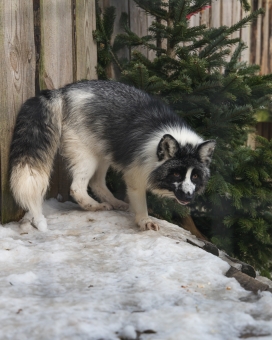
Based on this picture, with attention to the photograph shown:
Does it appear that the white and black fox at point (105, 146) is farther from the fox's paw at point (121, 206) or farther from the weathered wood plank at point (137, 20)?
the weathered wood plank at point (137, 20)

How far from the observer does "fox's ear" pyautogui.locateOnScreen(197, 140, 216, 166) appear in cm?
358

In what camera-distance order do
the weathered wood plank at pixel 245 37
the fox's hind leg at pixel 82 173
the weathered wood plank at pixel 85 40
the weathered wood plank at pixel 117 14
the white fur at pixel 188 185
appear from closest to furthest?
the white fur at pixel 188 185
the fox's hind leg at pixel 82 173
the weathered wood plank at pixel 85 40
the weathered wood plank at pixel 117 14
the weathered wood plank at pixel 245 37

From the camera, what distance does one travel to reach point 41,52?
12.9ft

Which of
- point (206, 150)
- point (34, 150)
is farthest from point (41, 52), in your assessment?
point (206, 150)

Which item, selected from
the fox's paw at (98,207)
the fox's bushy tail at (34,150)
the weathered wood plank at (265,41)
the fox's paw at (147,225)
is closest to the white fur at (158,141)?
the fox's paw at (147,225)

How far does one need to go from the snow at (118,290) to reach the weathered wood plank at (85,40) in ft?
5.52

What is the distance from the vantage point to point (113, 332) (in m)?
1.95

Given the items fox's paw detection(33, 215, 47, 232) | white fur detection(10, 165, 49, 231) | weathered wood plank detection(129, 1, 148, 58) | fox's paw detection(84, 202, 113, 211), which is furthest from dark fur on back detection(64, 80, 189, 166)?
weathered wood plank detection(129, 1, 148, 58)

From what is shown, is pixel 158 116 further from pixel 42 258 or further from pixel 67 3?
pixel 42 258

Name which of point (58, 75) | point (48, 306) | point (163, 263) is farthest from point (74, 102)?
point (48, 306)

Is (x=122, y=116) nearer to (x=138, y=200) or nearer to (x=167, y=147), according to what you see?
(x=167, y=147)

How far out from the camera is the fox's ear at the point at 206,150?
3.58 m

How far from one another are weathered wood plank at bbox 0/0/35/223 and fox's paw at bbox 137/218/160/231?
39.5 inches

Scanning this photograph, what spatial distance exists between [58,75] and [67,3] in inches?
25.9
